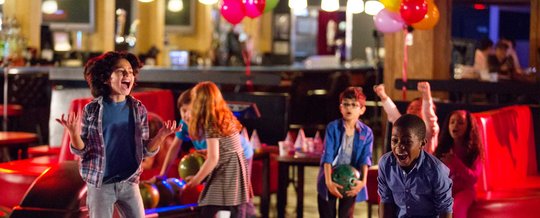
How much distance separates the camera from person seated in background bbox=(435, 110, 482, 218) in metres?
6.41

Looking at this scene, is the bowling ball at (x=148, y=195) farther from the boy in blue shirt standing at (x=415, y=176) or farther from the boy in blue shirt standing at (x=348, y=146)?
the boy in blue shirt standing at (x=415, y=176)

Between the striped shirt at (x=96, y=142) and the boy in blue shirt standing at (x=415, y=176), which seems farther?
the striped shirt at (x=96, y=142)

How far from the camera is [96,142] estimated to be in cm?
488

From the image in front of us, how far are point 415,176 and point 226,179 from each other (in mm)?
2019

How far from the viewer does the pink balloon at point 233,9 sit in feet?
28.6

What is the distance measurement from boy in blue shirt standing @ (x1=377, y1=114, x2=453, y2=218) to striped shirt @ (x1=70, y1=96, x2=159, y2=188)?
1322 millimetres

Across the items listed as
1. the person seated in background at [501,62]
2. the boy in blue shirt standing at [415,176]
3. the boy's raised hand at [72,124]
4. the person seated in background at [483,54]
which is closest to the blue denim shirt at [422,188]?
the boy in blue shirt standing at [415,176]

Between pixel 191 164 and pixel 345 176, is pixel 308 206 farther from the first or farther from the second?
pixel 345 176

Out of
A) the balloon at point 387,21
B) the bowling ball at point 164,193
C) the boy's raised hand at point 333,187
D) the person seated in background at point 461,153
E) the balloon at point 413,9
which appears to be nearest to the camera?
the boy's raised hand at point 333,187

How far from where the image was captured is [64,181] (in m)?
6.00

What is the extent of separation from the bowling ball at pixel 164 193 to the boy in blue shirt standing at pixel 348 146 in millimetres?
1098

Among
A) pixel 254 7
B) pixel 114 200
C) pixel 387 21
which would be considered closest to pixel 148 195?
Result: pixel 114 200

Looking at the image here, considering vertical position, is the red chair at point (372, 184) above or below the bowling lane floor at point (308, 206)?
above

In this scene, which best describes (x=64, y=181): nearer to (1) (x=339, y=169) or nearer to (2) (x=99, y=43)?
(1) (x=339, y=169)
